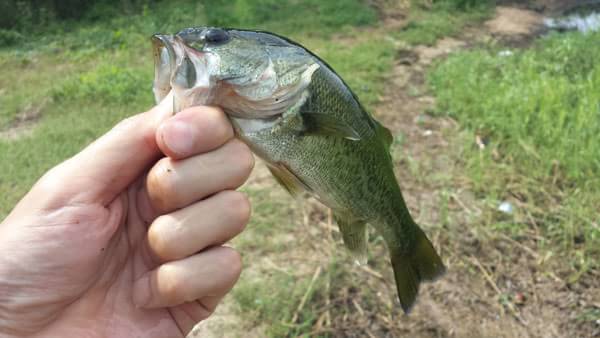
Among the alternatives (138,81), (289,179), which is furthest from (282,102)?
(138,81)

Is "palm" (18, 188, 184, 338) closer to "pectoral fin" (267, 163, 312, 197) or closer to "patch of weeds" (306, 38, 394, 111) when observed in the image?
"pectoral fin" (267, 163, 312, 197)

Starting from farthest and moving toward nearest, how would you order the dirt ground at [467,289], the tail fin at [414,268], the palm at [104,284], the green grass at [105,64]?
the green grass at [105,64] → the dirt ground at [467,289] → the tail fin at [414,268] → the palm at [104,284]

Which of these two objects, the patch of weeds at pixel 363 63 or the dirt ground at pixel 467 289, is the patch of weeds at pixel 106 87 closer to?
the patch of weeds at pixel 363 63

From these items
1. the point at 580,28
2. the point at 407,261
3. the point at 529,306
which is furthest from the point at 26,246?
the point at 580,28

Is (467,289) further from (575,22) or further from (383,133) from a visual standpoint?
(575,22)

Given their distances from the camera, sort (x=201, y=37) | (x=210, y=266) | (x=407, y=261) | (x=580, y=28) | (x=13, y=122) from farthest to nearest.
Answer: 1. (x=580, y=28)
2. (x=13, y=122)
3. (x=407, y=261)
4. (x=210, y=266)
5. (x=201, y=37)

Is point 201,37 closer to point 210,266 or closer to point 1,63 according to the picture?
point 210,266

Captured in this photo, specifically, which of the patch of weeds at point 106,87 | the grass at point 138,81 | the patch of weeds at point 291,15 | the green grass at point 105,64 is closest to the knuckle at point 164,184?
the grass at point 138,81
